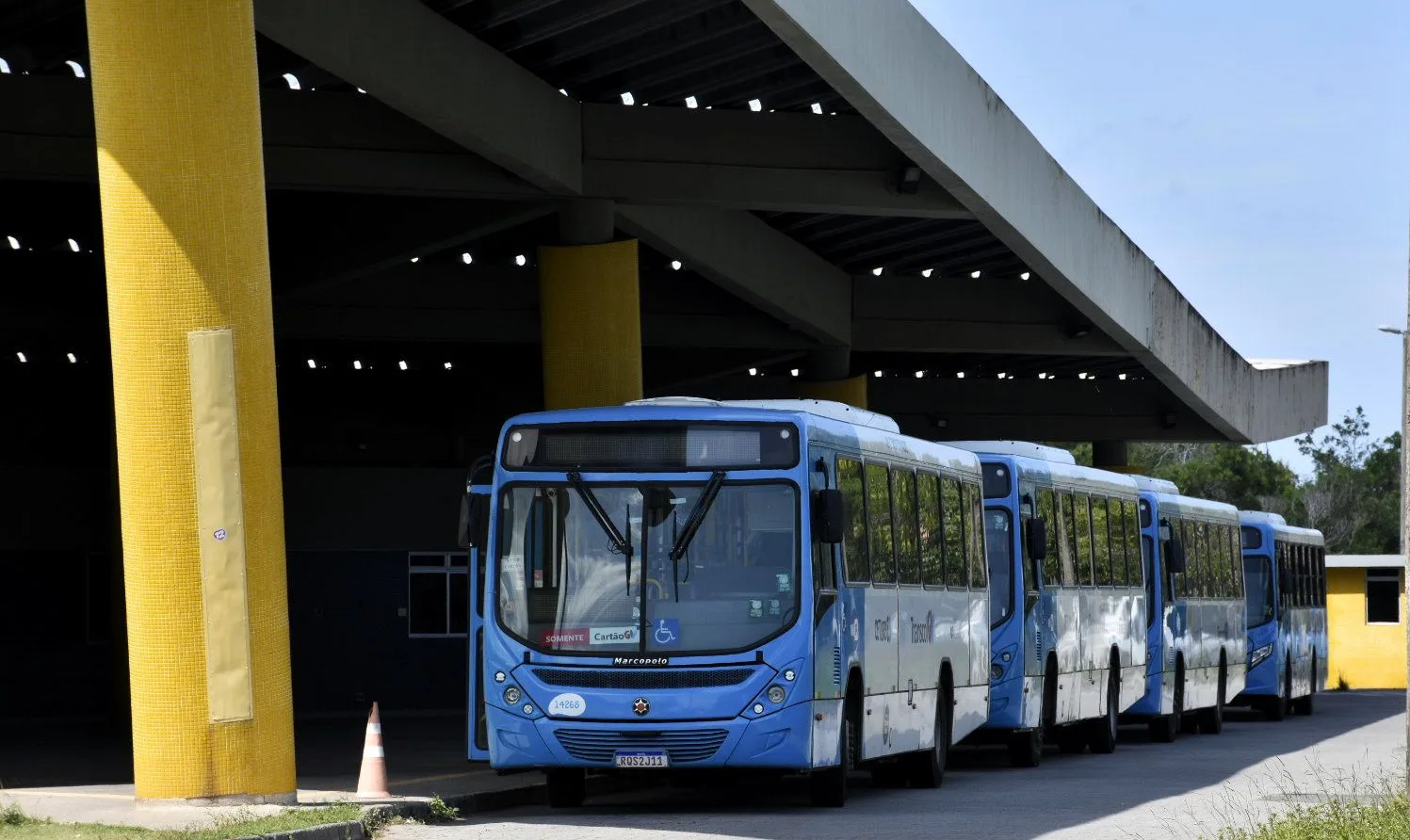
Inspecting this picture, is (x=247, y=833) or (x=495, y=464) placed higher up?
(x=495, y=464)

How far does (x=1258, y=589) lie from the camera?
38.3m

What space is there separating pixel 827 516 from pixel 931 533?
3965 mm

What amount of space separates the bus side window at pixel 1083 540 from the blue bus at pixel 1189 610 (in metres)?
3.29

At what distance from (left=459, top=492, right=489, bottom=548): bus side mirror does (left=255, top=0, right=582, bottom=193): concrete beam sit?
526cm

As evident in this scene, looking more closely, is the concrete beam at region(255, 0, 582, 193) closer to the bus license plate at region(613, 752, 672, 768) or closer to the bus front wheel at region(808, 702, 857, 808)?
the bus license plate at region(613, 752, 672, 768)

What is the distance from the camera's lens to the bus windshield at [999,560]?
2423 cm

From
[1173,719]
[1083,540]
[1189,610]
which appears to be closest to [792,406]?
[1083,540]

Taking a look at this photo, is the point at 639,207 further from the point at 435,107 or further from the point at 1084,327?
the point at 1084,327

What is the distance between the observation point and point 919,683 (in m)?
20.1

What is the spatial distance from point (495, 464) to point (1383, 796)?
6.67 meters

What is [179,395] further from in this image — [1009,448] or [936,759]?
[1009,448]

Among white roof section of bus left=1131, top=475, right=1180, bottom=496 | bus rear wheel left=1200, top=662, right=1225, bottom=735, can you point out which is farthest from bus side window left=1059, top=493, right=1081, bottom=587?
bus rear wheel left=1200, top=662, right=1225, bottom=735

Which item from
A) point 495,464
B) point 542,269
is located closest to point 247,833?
point 495,464

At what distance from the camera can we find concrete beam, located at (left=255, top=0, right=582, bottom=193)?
21.1 m
